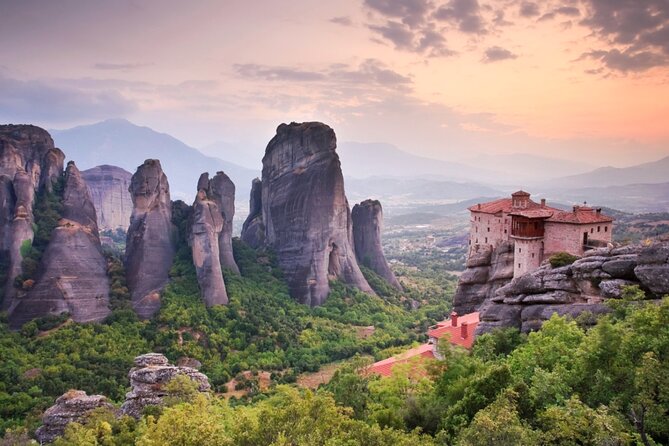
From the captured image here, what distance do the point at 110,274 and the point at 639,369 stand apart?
131ft

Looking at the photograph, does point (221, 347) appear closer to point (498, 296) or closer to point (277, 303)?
point (277, 303)

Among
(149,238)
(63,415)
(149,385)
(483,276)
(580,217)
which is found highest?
(580,217)

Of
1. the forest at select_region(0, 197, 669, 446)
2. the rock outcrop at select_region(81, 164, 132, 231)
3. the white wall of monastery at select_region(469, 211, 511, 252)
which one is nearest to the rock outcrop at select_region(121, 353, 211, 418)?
the forest at select_region(0, 197, 669, 446)

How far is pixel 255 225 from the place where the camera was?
6531cm

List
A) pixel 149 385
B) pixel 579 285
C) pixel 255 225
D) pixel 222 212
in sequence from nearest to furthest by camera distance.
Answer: pixel 579 285 → pixel 149 385 → pixel 222 212 → pixel 255 225

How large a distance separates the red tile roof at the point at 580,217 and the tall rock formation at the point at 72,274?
31.5 metres

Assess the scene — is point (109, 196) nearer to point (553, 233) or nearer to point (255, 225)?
point (255, 225)

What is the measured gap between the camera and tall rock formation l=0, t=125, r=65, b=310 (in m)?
41.6

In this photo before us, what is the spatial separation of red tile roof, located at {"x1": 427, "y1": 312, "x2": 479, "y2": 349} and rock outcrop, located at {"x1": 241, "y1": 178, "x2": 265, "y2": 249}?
1277 inches

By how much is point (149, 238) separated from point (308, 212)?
17135mm

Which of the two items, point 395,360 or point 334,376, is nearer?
point 334,376

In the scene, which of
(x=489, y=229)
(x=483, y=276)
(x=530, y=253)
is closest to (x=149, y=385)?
(x=483, y=276)

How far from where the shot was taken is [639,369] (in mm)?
14695

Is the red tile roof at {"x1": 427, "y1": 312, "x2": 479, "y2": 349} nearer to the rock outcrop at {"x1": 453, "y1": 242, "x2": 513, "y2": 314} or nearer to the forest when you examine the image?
the rock outcrop at {"x1": 453, "y1": 242, "x2": 513, "y2": 314}
